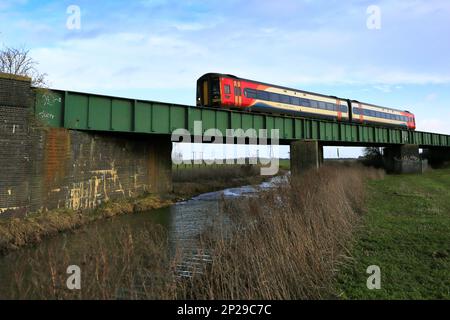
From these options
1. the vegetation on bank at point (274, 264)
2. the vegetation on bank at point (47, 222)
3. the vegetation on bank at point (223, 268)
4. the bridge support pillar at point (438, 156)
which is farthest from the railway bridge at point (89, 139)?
the bridge support pillar at point (438, 156)

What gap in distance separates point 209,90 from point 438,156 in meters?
59.5

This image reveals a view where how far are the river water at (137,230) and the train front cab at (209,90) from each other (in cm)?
744

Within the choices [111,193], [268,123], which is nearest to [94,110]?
[111,193]

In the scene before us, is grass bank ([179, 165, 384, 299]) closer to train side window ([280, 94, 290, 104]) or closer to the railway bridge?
the railway bridge

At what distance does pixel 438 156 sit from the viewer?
63.8 metres

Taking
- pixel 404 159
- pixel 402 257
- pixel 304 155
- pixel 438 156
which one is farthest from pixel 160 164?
pixel 438 156

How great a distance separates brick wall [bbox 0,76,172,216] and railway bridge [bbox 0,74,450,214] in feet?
0.11

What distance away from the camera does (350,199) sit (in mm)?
15508

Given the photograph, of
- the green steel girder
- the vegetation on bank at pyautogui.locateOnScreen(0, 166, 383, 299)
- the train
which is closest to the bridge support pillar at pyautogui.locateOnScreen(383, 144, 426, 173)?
the train

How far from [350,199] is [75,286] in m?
13.6

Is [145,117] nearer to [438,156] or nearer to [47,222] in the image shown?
[47,222]

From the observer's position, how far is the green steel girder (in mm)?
16062

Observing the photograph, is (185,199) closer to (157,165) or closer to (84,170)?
(157,165)

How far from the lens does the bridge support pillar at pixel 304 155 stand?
29156 millimetres
